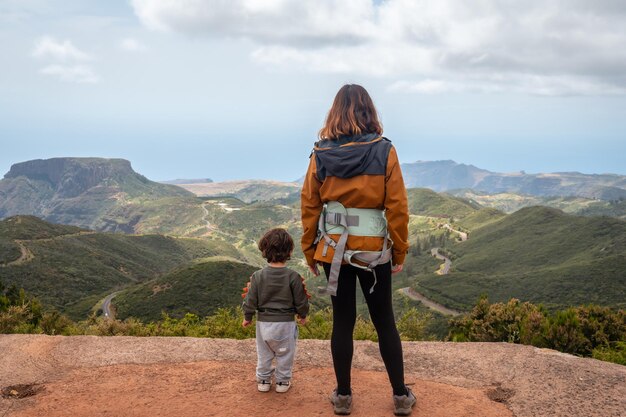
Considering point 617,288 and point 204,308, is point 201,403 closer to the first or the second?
point 204,308

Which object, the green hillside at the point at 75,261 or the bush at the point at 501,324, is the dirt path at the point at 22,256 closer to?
the green hillside at the point at 75,261

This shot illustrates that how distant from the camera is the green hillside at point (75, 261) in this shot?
231ft

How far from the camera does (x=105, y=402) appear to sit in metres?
4.45

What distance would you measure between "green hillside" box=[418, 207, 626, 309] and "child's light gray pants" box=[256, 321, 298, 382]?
208 feet

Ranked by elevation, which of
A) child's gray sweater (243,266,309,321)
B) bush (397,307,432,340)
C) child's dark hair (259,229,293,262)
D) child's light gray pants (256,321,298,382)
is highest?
child's dark hair (259,229,293,262)

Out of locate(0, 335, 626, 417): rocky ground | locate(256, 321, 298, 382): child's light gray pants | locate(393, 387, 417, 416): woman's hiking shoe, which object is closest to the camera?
locate(393, 387, 417, 416): woman's hiking shoe

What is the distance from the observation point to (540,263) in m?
113

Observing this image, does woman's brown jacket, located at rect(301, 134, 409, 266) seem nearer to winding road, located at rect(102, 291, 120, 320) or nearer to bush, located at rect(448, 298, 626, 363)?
bush, located at rect(448, 298, 626, 363)

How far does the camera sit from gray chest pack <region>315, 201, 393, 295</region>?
3.74 m

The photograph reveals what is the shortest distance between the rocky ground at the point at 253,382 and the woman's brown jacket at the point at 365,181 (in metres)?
1.59

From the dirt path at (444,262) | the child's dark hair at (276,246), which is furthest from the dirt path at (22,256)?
the dirt path at (444,262)

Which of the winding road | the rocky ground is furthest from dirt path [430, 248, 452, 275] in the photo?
A: the rocky ground

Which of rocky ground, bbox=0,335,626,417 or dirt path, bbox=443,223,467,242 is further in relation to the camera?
dirt path, bbox=443,223,467,242

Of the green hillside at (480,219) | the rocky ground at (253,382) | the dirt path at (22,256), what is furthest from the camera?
the green hillside at (480,219)
